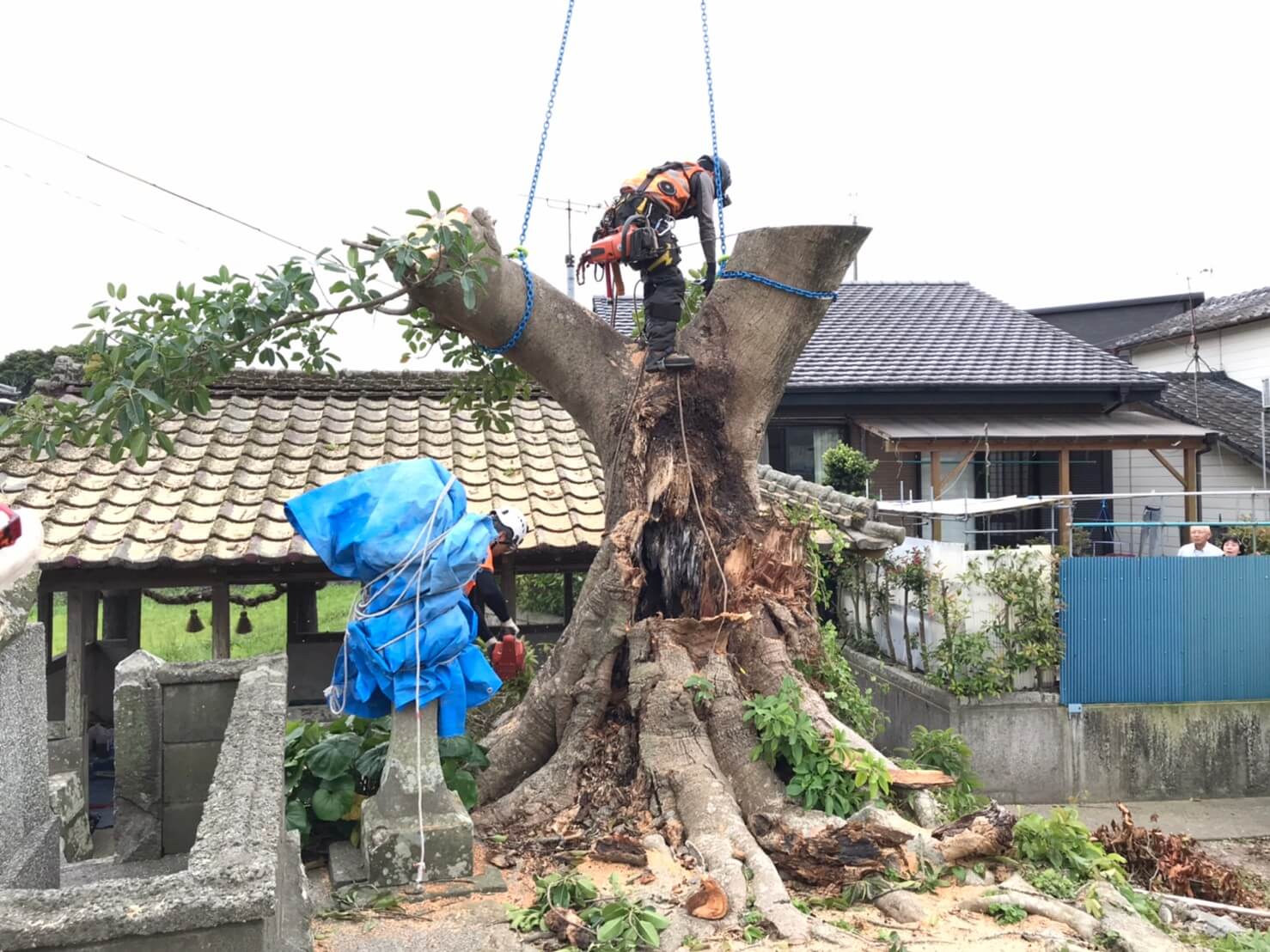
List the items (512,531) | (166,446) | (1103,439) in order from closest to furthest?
(512,531)
(166,446)
(1103,439)

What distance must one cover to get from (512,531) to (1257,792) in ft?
30.5

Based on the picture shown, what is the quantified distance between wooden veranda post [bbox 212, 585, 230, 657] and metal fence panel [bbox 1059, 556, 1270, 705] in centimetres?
804

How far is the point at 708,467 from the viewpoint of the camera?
6.42m

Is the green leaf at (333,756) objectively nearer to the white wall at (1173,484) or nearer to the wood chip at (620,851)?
the wood chip at (620,851)

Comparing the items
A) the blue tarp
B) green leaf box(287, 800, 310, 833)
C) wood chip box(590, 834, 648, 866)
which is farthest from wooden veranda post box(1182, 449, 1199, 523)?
green leaf box(287, 800, 310, 833)

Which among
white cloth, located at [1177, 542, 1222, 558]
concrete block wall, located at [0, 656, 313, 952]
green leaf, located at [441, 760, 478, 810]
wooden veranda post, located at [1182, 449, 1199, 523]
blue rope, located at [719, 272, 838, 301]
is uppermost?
blue rope, located at [719, 272, 838, 301]

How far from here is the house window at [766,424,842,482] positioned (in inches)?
614

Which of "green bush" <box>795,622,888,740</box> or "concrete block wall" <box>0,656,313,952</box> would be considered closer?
"concrete block wall" <box>0,656,313,952</box>

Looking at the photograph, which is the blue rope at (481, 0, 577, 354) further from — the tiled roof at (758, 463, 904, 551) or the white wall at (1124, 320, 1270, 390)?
the white wall at (1124, 320, 1270, 390)

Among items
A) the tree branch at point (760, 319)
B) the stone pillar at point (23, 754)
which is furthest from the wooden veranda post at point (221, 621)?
the stone pillar at point (23, 754)

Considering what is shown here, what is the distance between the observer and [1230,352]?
2006cm

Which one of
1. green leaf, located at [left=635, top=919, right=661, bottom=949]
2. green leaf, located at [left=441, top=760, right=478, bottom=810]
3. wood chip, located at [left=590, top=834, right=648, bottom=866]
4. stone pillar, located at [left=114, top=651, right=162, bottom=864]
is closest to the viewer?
green leaf, located at [left=635, top=919, right=661, bottom=949]

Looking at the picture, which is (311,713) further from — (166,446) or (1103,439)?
(1103,439)


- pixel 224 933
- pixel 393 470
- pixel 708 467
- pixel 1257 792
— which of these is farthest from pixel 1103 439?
pixel 224 933
